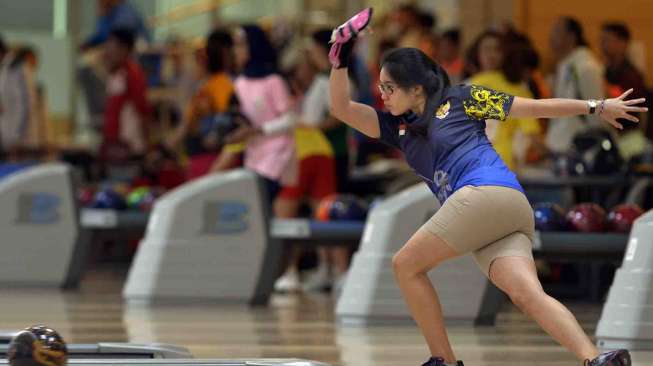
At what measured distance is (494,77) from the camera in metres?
11.9

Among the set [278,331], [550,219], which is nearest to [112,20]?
[550,219]

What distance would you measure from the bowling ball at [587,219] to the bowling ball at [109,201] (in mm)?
4260

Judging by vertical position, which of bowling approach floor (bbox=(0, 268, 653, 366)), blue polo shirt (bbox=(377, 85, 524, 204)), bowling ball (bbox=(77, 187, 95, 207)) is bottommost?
bowling approach floor (bbox=(0, 268, 653, 366))

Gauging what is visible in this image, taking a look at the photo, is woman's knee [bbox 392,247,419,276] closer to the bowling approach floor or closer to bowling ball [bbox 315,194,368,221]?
the bowling approach floor

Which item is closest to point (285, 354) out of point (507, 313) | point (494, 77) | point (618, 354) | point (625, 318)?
point (625, 318)

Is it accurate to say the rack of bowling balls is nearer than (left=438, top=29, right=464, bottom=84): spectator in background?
Yes

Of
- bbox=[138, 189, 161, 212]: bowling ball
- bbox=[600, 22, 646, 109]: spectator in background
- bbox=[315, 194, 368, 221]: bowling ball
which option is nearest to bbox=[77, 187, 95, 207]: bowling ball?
bbox=[138, 189, 161, 212]: bowling ball

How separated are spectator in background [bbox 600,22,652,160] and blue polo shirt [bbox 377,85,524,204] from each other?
5.30 m

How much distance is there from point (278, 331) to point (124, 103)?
25.0 feet

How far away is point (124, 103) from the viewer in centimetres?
1711

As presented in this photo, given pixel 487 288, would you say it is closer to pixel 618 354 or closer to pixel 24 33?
pixel 618 354

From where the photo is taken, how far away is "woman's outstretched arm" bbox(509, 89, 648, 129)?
264 inches

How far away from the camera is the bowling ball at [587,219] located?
10.6m

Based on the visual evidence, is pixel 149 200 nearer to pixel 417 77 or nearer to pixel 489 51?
pixel 489 51
